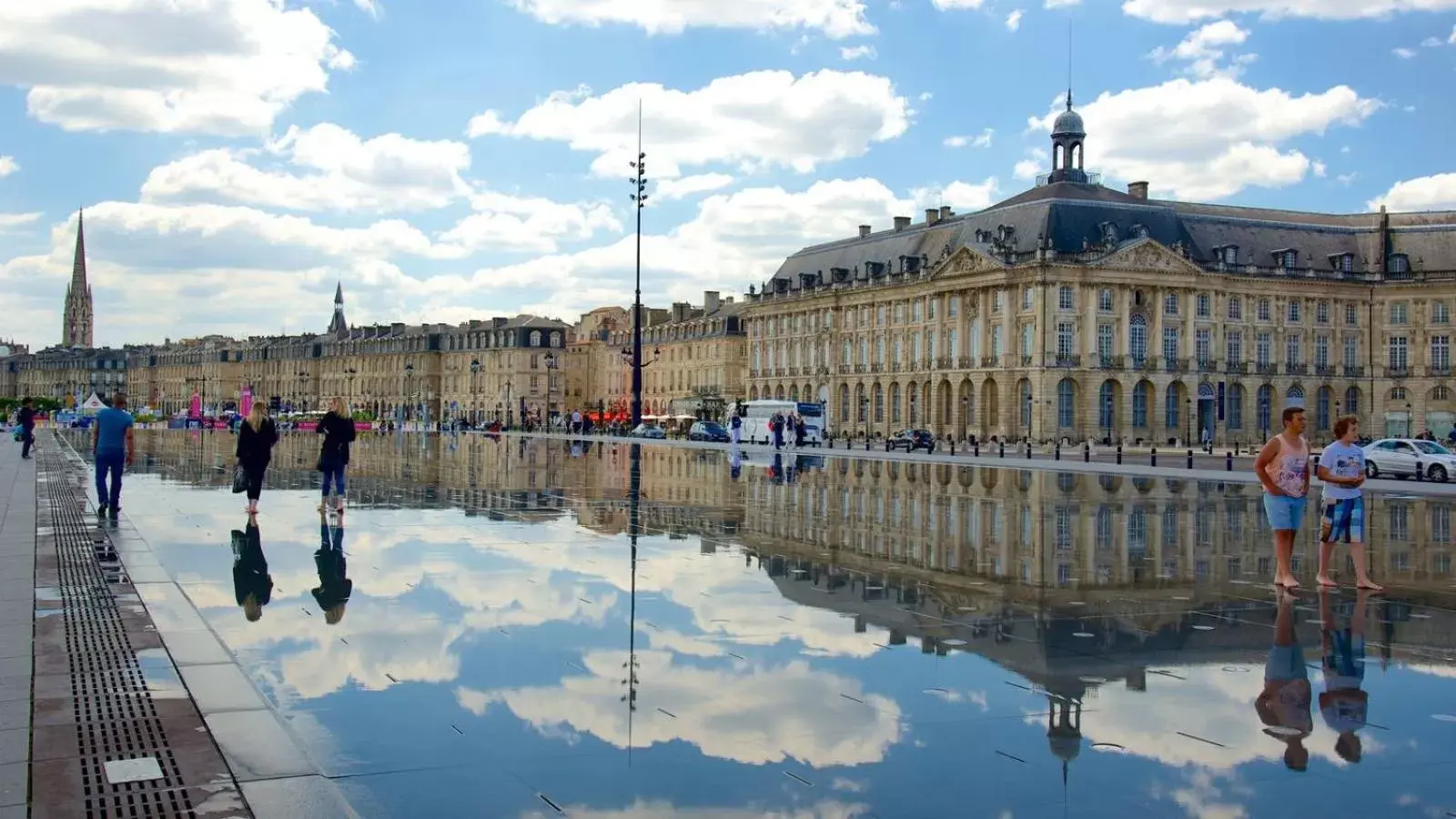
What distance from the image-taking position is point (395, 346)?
16962 cm

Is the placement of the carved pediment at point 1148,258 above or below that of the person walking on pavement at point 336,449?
above

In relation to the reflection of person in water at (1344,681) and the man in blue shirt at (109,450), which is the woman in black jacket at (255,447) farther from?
the reflection of person in water at (1344,681)

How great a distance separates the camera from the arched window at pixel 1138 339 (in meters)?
82.6

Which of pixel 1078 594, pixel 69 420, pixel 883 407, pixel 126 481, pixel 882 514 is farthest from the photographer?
pixel 69 420

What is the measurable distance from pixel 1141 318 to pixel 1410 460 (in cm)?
4706

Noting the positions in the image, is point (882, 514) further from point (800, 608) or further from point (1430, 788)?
point (1430, 788)

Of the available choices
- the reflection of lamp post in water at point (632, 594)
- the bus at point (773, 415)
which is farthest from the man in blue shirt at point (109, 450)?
the bus at point (773, 415)

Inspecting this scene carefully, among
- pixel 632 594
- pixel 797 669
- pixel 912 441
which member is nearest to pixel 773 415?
pixel 912 441

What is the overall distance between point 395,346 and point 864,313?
8798cm

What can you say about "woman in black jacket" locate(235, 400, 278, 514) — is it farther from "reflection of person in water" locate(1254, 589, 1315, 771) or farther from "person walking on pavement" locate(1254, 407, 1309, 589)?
"reflection of person in water" locate(1254, 589, 1315, 771)

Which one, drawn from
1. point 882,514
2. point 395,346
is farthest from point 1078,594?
point 395,346

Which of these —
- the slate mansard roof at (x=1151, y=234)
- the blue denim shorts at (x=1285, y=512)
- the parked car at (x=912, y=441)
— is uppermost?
the slate mansard roof at (x=1151, y=234)

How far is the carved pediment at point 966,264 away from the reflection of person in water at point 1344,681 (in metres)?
72.9

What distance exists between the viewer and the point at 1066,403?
81.5m
